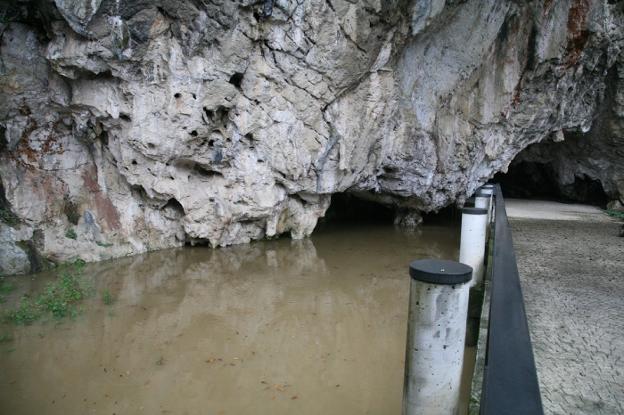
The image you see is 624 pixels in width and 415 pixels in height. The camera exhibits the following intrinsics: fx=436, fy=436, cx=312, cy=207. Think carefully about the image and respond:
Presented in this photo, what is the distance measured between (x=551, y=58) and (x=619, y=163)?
6306mm

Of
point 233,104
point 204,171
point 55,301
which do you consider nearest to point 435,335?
point 55,301

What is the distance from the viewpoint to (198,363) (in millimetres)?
4645

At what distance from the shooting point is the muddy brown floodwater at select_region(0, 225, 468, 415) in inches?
157

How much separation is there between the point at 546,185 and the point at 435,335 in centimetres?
2031

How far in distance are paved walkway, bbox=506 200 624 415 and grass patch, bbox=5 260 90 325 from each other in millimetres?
5580

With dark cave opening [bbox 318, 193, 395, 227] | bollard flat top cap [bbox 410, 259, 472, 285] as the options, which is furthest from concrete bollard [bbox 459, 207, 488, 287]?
dark cave opening [bbox 318, 193, 395, 227]

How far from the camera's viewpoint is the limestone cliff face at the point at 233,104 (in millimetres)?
7621

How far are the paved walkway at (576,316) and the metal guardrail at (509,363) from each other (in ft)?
3.15

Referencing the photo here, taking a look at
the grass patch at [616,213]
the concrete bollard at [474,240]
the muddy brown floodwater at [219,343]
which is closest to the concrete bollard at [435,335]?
the muddy brown floodwater at [219,343]

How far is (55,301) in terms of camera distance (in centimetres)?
603

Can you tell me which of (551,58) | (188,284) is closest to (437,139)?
(551,58)

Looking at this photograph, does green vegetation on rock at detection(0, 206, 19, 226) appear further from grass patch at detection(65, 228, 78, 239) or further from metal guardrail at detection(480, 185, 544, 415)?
metal guardrail at detection(480, 185, 544, 415)

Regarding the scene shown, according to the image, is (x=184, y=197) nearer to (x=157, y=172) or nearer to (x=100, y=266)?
(x=157, y=172)

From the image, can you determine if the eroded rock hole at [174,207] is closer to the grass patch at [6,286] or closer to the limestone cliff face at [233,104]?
the limestone cliff face at [233,104]
